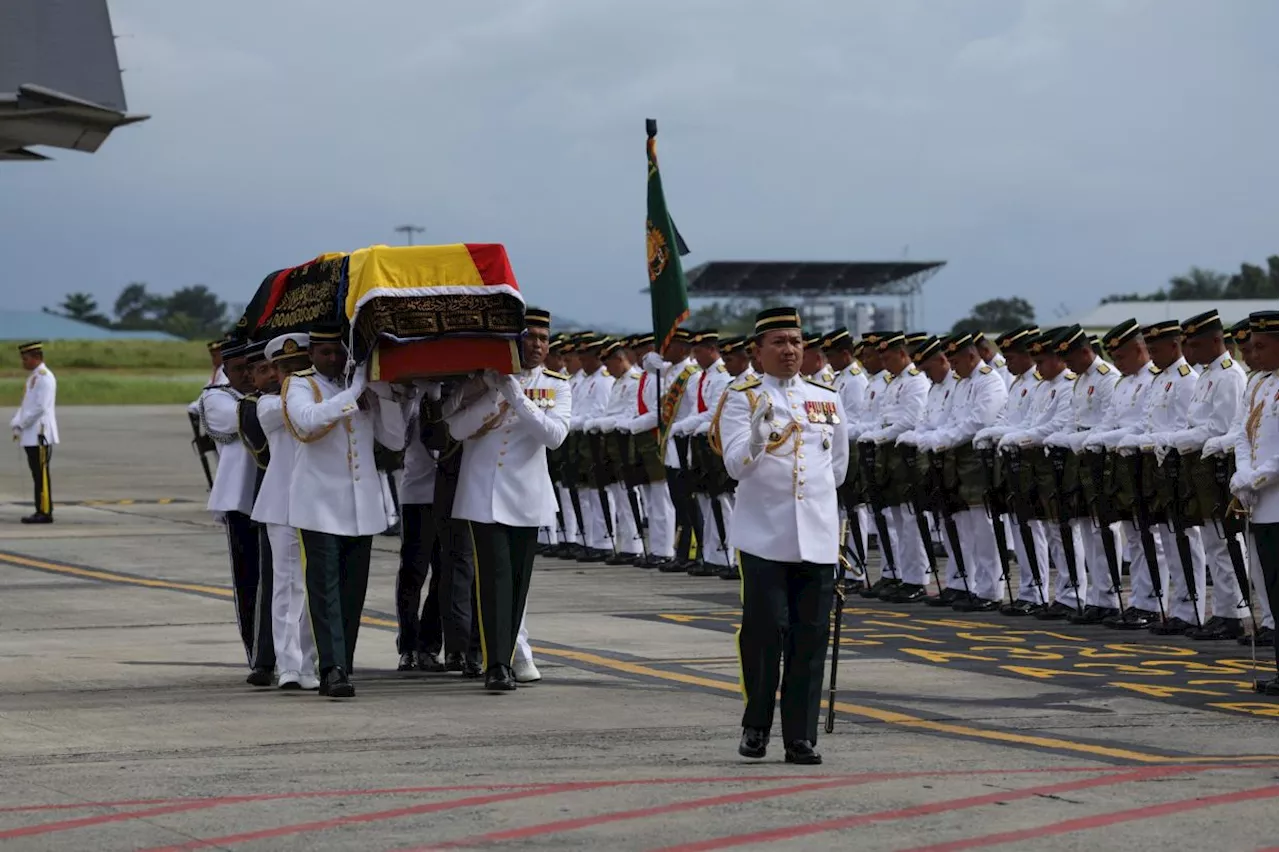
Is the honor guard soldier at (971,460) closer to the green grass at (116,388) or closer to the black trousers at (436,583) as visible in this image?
the black trousers at (436,583)

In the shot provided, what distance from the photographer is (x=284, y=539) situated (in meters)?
10.7

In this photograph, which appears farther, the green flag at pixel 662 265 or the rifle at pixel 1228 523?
the green flag at pixel 662 265

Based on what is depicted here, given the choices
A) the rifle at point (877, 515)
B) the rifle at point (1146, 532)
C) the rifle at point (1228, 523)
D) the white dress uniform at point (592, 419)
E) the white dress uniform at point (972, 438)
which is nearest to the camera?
the rifle at point (1228, 523)

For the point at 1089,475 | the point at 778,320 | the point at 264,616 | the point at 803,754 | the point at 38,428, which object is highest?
the point at 38,428

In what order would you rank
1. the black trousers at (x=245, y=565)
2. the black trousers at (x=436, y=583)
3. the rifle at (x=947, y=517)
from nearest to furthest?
the black trousers at (x=436, y=583)
the black trousers at (x=245, y=565)
the rifle at (x=947, y=517)

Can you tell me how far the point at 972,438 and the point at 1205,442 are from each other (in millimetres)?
2756

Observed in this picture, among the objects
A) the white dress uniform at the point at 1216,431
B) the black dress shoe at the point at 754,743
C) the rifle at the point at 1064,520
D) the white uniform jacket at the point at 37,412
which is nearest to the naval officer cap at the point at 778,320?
the black dress shoe at the point at 754,743

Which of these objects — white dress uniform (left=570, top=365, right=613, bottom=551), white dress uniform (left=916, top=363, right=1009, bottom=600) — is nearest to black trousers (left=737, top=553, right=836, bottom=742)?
white dress uniform (left=916, top=363, right=1009, bottom=600)

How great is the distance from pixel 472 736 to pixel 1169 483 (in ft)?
20.0

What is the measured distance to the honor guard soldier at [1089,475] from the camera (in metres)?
14.2

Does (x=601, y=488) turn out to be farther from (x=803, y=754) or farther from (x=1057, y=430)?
(x=803, y=754)

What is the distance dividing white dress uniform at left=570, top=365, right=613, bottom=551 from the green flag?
2.93 metres

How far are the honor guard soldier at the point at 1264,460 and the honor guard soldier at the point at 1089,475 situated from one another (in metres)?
3.12

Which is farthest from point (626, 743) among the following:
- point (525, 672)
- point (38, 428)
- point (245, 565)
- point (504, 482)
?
point (38, 428)
